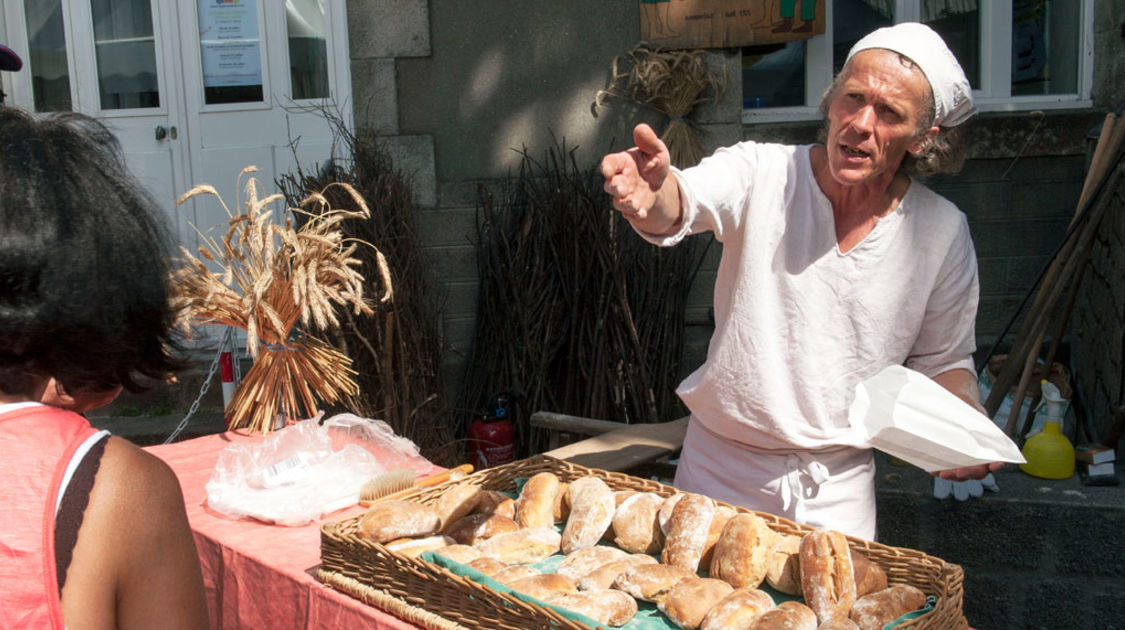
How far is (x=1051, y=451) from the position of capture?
10.2ft

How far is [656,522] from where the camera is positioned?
1.54 m

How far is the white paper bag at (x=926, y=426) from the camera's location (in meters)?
1.32

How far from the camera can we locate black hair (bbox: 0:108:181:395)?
2.92ft

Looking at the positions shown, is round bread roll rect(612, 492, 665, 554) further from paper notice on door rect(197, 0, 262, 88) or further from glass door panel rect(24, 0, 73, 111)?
glass door panel rect(24, 0, 73, 111)

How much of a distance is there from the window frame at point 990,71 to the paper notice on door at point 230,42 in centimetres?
268

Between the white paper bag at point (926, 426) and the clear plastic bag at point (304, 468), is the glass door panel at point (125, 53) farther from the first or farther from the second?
the white paper bag at point (926, 426)

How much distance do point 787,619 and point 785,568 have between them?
19 cm

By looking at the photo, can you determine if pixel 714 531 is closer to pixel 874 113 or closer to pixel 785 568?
pixel 785 568

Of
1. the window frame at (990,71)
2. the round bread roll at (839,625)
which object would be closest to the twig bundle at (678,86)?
the window frame at (990,71)

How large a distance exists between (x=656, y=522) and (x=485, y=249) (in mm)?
3071

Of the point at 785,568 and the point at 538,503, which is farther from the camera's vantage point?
the point at 538,503

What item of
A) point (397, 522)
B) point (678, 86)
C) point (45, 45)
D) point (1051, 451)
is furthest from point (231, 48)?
point (1051, 451)

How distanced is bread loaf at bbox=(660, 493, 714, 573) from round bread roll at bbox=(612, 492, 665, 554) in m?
0.03

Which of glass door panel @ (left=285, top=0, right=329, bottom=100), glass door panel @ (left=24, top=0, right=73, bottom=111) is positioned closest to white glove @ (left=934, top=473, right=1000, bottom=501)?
glass door panel @ (left=285, top=0, right=329, bottom=100)
